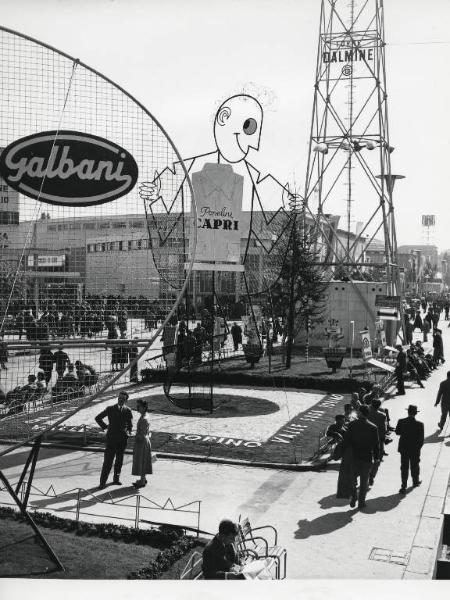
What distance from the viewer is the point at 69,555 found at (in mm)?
7090

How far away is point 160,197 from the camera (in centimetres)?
623

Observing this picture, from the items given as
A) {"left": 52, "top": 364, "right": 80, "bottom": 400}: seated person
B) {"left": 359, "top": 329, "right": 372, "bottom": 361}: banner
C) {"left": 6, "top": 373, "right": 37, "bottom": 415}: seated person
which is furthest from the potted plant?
{"left": 6, "top": 373, "right": 37, "bottom": 415}: seated person

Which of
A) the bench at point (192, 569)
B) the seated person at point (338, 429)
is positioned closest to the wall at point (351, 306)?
the seated person at point (338, 429)

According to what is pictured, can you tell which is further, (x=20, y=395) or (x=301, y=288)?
(x=301, y=288)

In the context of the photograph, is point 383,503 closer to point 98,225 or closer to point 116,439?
point 116,439

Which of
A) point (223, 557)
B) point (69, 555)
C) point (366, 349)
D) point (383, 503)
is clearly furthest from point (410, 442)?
point (366, 349)

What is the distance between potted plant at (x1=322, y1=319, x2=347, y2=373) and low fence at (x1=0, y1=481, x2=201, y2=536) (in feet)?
41.3

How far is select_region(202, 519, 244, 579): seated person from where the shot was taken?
6.09 m

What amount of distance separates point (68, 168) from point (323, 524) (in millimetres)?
5465

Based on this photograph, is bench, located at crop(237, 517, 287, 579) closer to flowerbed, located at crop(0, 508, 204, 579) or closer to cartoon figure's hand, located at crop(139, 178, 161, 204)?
flowerbed, located at crop(0, 508, 204, 579)

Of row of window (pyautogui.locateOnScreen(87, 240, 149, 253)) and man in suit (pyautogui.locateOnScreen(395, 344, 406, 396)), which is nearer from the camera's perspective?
row of window (pyautogui.locateOnScreen(87, 240, 149, 253))
